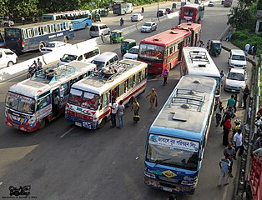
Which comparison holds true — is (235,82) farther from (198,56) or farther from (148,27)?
(148,27)

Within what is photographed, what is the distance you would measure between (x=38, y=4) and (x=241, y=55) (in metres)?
32.3

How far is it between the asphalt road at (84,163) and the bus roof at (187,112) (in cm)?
257

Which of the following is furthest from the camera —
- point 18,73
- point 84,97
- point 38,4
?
point 38,4

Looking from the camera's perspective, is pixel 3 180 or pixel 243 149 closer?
pixel 3 180

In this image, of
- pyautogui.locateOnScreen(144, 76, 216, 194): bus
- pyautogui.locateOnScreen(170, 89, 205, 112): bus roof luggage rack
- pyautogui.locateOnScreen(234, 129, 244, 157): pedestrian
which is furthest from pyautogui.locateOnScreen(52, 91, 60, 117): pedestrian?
pyautogui.locateOnScreen(234, 129, 244, 157): pedestrian

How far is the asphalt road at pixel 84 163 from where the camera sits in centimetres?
1106

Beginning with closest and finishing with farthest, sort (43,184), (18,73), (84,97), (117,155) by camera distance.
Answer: (43,184), (117,155), (84,97), (18,73)

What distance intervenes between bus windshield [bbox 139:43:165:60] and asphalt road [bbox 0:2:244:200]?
279 inches

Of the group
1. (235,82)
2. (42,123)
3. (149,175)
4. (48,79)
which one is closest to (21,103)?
(42,123)

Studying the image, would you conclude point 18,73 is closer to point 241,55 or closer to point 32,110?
point 32,110

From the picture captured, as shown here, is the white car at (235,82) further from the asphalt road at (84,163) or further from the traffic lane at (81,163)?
the traffic lane at (81,163)

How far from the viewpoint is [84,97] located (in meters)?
14.7

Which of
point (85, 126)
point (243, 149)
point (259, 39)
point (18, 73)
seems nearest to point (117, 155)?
point (85, 126)

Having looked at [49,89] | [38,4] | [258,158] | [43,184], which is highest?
[38,4]
